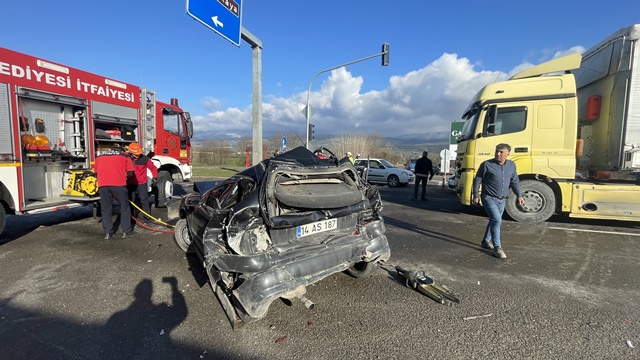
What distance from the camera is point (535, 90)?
21.0 feet

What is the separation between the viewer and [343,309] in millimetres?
3012

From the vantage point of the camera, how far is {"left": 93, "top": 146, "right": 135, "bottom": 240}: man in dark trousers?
525cm

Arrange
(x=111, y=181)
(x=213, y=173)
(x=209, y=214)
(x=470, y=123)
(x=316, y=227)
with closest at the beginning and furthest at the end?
1. (x=316, y=227)
2. (x=209, y=214)
3. (x=111, y=181)
4. (x=470, y=123)
5. (x=213, y=173)

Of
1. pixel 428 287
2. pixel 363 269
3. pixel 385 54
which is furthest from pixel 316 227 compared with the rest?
pixel 385 54

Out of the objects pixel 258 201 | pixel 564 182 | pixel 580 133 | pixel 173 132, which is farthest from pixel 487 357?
pixel 173 132

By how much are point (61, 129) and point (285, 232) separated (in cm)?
670

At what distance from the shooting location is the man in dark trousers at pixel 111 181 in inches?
207

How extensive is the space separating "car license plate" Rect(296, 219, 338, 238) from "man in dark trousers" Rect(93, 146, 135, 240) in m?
4.26

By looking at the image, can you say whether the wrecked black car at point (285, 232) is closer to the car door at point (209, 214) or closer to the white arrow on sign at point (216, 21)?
the car door at point (209, 214)

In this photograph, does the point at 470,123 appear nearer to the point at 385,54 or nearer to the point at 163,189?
the point at 163,189

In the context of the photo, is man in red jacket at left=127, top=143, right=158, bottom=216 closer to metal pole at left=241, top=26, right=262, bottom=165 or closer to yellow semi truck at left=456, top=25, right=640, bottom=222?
metal pole at left=241, top=26, right=262, bottom=165

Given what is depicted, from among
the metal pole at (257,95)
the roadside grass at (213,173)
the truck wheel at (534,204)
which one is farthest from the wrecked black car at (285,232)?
the roadside grass at (213,173)

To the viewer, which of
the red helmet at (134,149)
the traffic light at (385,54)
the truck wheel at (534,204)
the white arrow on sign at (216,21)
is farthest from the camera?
the traffic light at (385,54)

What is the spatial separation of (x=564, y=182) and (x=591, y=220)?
6.52ft
